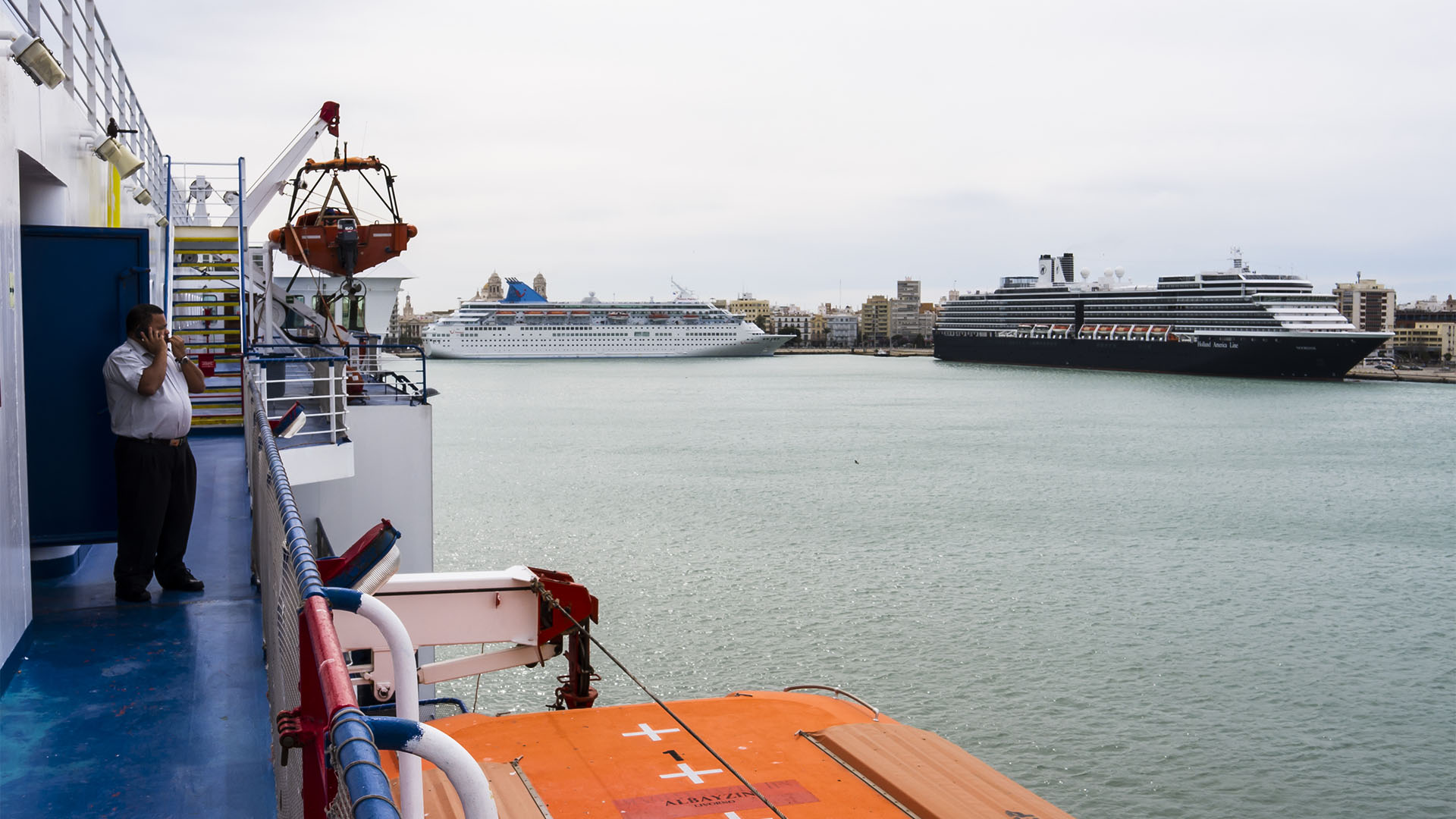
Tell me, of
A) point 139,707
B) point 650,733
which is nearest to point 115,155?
point 139,707

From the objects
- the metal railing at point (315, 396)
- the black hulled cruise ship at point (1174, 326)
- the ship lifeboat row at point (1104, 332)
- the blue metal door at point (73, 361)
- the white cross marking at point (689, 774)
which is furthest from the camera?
the ship lifeboat row at point (1104, 332)

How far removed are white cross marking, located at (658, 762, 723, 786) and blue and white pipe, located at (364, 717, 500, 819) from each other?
499 cm

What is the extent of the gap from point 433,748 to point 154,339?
137 inches

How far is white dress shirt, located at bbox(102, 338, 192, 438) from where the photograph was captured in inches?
163

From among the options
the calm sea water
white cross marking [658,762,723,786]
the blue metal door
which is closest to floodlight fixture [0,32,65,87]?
the blue metal door

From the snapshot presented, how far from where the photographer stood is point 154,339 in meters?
4.11

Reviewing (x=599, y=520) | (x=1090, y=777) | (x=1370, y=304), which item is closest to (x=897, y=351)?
(x=1370, y=304)

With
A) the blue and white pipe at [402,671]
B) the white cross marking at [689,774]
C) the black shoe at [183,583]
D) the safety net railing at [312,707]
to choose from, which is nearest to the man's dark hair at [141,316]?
the black shoe at [183,583]

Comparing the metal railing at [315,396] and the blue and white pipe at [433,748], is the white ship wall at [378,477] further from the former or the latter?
the blue and white pipe at [433,748]

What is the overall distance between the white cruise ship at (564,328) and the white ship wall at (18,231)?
94765mm

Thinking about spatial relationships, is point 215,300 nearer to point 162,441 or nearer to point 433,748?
point 162,441

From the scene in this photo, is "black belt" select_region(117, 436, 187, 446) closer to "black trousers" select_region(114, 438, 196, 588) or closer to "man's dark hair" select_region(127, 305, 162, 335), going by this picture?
"black trousers" select_region(114, 438, 196, 588)

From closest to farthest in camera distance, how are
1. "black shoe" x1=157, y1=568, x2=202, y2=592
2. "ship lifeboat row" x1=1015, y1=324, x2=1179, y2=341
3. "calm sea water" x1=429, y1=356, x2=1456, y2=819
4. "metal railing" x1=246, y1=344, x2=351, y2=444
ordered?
"black shoe" x1=157, y1=568, x2=202, y2=592 → "metal railing" x1=246, y1=344, x2=351, y2=444 → "calm sea water" x1=429, y1=356, x2=1456, y2=819 → "ship lifeboat row" x1=1015, y1=324, x2=1179, y2=341

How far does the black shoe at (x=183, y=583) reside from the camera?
15.2 feet
